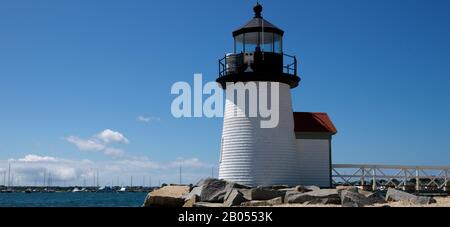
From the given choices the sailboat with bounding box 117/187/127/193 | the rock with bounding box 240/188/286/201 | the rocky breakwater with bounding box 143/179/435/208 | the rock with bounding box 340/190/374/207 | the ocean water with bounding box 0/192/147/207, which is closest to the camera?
the rock with bounding box 340/190/374/207

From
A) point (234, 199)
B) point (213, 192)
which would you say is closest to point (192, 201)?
point (213, 192)

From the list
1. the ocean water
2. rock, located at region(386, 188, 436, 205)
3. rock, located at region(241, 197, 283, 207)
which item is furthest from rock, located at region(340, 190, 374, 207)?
the ocean water

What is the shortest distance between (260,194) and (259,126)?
448cm

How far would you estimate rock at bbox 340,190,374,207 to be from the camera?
17.1 m

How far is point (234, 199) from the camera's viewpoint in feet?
62.4

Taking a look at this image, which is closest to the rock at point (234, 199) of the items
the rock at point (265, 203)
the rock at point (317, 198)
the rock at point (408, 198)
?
the rock at point (265, 203)

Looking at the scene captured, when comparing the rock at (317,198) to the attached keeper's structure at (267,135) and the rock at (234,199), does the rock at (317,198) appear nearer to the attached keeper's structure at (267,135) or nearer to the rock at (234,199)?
the rock at (234,199)

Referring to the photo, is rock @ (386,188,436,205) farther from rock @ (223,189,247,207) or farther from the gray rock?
the gray rock

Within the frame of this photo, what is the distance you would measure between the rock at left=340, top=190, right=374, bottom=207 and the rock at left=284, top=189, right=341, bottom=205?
736 mm

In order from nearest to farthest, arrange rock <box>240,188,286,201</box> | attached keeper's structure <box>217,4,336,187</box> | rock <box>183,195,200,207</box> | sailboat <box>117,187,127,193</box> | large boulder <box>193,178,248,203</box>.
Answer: rock <box>240,188,286,201</box> < rock <box>183,195,200,207</box> < large boulder <box>193,178,248,203</box> < attached keeper's structure <box>217,4,336,187</box> < sailboat <box>117,187,127,193</box>

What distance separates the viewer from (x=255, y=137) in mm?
24047
